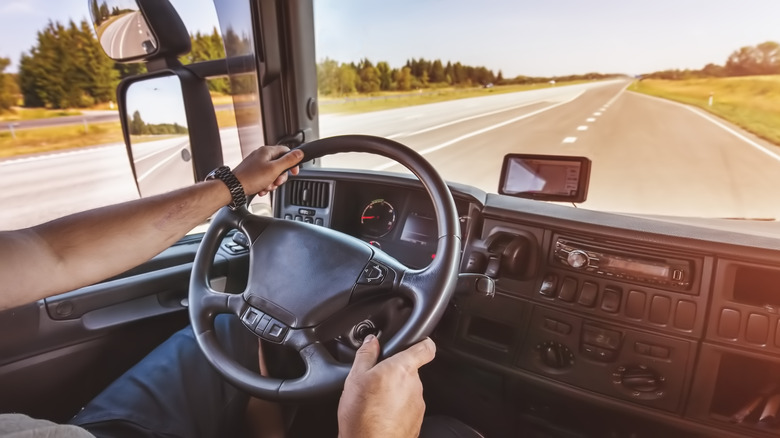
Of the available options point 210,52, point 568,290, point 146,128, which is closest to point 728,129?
point 568,290

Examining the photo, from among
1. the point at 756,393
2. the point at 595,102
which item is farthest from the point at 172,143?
the point at 756,393

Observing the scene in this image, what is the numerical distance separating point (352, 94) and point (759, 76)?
6.39 feet

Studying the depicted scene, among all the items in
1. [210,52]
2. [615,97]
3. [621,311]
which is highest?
[210,52]

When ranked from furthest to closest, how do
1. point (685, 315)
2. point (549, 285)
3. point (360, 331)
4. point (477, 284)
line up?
point (549, 285)
point (685, 315)
point (477, 284)
point (360, 331)

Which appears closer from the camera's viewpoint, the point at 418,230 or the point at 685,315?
the point at 685,315

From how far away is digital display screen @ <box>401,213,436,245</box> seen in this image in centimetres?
210

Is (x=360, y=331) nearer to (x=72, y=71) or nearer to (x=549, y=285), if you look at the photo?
(x=549, y=285)

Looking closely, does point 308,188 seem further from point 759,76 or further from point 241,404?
point 759,76

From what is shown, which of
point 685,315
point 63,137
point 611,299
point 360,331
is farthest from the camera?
point 63,137

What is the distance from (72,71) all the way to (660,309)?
288cm

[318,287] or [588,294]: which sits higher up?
[318,287]

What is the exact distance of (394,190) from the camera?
2.26 m

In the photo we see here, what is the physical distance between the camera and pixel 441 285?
124 cm

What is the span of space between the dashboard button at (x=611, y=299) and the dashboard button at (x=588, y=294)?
3 centimetres
